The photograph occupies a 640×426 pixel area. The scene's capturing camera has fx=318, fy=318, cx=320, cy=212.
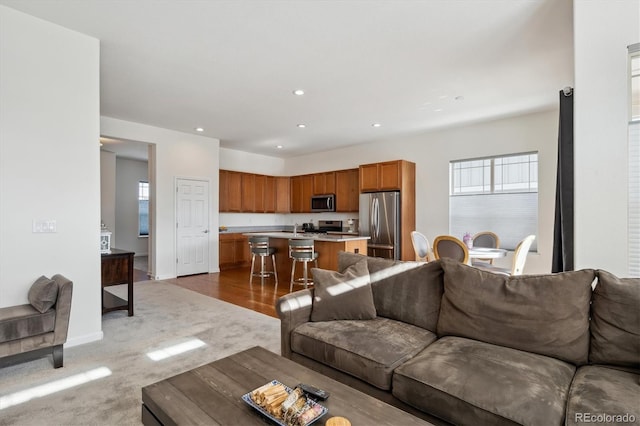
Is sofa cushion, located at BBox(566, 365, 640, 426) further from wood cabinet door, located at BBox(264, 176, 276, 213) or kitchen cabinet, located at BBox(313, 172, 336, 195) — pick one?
wood cabinet door, located at BBox(264, 176, 276, 213)

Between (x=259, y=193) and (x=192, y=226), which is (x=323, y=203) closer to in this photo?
(x=259, y=193)

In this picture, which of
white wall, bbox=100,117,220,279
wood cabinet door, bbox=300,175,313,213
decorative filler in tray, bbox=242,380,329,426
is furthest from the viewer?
wood cabinet door, bbox=300,175,313,213

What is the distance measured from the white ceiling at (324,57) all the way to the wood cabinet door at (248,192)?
2.69m

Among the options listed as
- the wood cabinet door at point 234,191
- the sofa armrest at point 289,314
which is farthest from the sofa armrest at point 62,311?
the wood cabinet door at point 234,191

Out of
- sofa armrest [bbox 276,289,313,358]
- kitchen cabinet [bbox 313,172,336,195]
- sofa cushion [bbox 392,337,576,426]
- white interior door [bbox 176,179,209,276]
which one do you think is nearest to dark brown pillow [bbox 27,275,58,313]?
sofa armrest [bbox 276,289,313,358]

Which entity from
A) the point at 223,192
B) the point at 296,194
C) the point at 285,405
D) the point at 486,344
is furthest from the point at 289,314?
the point at 296,194

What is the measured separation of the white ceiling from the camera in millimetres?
2680

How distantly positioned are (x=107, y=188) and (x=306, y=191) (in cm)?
500

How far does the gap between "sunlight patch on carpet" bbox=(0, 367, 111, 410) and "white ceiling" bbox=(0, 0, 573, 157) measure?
2980 mm

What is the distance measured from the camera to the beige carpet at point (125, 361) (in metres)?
2.02

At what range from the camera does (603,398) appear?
4.59 ft

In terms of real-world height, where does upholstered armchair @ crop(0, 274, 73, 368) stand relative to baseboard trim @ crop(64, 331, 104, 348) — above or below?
above

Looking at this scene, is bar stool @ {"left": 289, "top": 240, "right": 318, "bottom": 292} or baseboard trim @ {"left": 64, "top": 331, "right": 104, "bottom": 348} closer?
baseboard trim @ {"left": 64, "top": 331, "right": 104, "bottom": 348}

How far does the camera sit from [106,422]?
190cm
